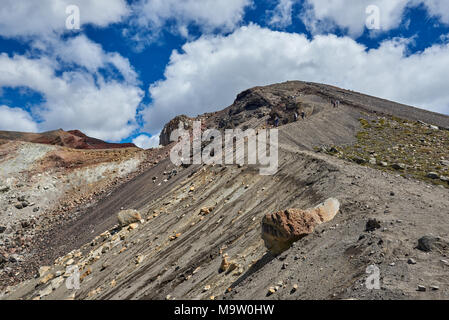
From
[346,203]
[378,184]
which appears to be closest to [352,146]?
[378,184]

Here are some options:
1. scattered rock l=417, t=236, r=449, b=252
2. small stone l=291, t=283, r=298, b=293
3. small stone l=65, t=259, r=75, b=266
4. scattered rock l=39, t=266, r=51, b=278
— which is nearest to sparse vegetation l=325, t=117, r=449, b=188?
scattered rock l=417, t=236, r=449, b=252

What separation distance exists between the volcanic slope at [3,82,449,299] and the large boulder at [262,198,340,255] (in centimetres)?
22

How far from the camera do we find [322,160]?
1554 cm

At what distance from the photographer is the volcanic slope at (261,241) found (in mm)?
7180

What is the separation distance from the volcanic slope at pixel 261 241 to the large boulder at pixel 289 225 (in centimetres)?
22

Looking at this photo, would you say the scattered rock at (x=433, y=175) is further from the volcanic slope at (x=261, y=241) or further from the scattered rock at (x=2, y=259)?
the scattered rock at (x=2, y=259)

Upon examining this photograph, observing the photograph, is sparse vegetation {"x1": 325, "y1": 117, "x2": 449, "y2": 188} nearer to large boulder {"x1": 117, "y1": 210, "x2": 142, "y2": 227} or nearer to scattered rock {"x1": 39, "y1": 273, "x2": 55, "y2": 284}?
large boulder {"x1": 117, "y1": 210, "x2": 142, "y2": 227}

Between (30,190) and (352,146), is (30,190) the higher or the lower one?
the lower one

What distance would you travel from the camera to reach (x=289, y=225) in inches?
360

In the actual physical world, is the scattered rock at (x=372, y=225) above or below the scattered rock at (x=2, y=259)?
above

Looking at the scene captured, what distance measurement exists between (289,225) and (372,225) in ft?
6.65

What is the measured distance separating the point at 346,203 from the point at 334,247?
7.71 ft

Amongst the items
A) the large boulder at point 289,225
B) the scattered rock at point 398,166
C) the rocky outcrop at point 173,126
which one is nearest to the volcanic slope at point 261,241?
the large boulder at point 289,225
